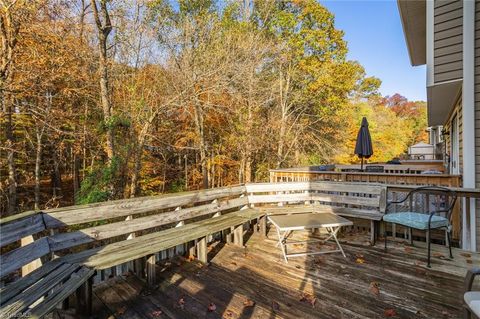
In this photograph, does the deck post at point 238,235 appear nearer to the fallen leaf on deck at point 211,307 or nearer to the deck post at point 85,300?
the fallen leaf on deck at point 211,307

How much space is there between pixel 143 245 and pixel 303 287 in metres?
1.79

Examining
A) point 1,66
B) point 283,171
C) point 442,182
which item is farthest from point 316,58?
point 1,66

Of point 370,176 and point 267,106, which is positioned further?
point 267,106

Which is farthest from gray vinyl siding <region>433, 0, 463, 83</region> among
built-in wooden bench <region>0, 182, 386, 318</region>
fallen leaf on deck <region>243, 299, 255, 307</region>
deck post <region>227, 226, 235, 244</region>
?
fallen leaf on deck <region>243, 299, 255, 307</region>

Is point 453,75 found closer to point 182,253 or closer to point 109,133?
point 182,253

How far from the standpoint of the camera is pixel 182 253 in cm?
370

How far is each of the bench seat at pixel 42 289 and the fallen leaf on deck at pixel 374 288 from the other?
271 centimetres

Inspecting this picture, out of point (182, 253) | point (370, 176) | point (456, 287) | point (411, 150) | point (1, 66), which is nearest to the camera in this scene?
point (456, 287)

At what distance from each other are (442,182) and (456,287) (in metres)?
2.37

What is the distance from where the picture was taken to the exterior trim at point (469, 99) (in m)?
3.64

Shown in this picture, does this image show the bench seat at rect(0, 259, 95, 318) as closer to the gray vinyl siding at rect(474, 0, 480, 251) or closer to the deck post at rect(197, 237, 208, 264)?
the deck post at rect(197, 237, 208, 264)

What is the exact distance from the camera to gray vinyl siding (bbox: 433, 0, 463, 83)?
3.81 metres

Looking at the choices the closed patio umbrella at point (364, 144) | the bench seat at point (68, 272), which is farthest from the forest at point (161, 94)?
the closed patio umbrella at point (364, 144)

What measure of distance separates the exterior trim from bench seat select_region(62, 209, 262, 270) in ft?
10.5
